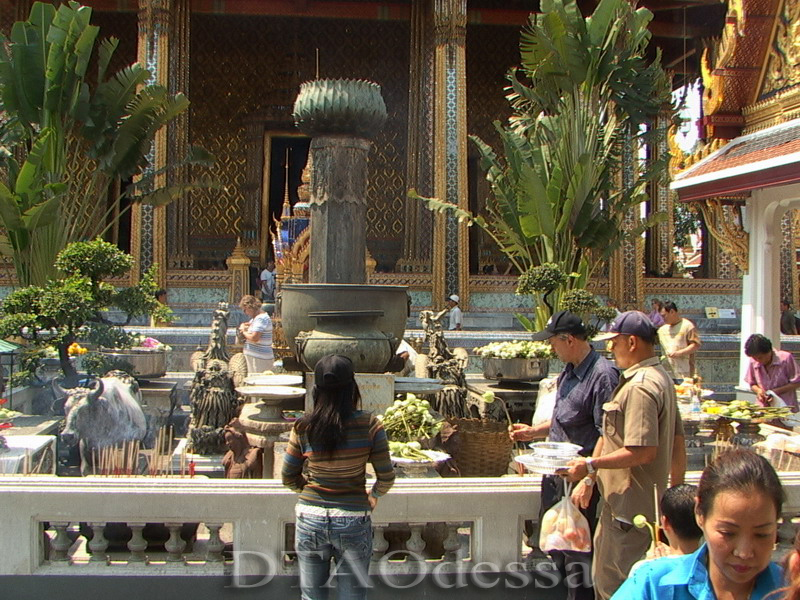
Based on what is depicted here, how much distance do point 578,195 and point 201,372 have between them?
268 inches

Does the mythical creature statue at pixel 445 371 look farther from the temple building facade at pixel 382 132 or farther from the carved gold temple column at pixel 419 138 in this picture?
the carved gold temple column at pixel 419 138

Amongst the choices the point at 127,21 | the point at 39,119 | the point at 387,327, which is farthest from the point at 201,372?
the point at 127,21

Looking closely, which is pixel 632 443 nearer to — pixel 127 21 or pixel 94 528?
pixel 94 528

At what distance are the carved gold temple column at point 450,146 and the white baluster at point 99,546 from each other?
43.3 ft

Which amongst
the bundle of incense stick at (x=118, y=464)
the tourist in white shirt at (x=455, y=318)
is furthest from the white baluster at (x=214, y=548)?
the tourist in white shirt at (x=455, y=318)

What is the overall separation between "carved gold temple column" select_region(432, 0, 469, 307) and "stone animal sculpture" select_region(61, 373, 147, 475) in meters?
10.9

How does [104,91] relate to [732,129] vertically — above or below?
above

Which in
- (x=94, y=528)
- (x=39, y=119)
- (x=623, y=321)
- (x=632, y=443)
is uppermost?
(x=39, y=119)

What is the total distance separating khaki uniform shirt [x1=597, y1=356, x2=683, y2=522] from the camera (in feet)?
11.3

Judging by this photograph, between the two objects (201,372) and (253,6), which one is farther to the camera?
(253,6)

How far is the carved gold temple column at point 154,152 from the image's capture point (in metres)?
16.8

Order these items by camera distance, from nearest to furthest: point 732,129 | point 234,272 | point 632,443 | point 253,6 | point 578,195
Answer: point 632,443 < point 732,129 < point 578,195 < point 234,272 < point 253,6

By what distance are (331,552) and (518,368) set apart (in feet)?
22.4

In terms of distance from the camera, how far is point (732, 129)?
11297mm
